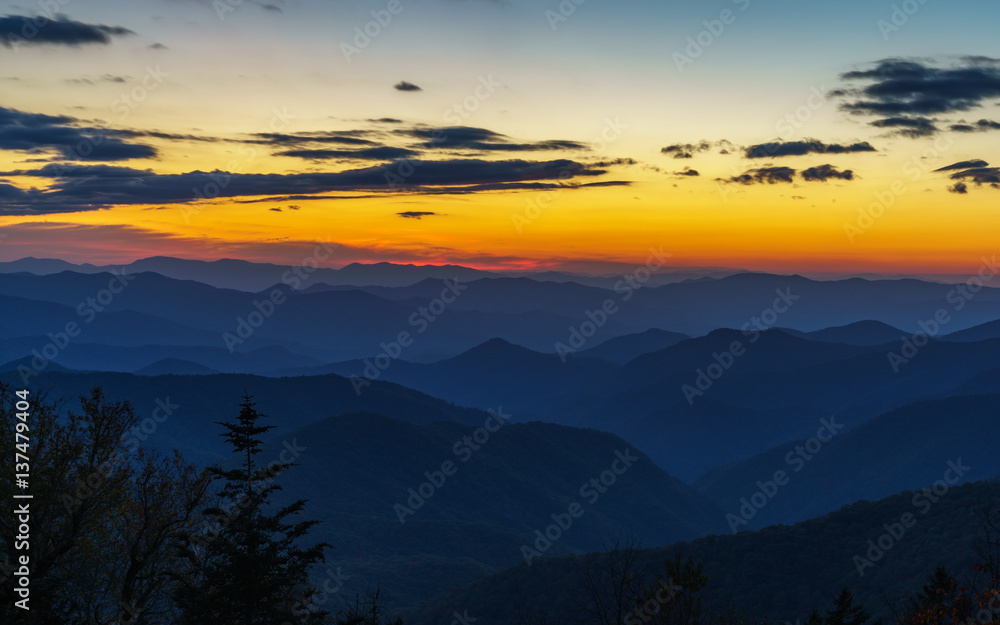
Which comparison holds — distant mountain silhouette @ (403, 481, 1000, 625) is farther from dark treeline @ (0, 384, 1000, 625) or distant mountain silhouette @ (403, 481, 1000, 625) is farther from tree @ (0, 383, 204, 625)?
dark treeline @ (0, 384, 1000, 625)

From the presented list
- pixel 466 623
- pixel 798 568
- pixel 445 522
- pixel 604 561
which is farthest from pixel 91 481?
pixel 445 522

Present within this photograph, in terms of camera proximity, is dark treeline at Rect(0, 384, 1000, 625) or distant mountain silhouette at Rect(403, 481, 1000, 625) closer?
dark treeline at Rect(0, 384, 1000, 625)

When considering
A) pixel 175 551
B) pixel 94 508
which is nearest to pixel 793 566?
pixel 175 551

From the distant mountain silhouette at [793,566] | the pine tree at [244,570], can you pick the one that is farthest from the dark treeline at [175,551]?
the distant mountain silhouette at [793,566]

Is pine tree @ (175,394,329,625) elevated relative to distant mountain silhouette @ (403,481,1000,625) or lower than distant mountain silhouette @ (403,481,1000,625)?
elevated

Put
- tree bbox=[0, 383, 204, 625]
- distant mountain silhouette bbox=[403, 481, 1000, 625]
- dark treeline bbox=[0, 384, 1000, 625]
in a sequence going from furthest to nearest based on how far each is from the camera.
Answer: distant mountain silhouette bbox=[403, 481, 1000, 625] < tree bbox=[0, 383, 204, 625] < dark treeline bbox=[0, 384, 1000, 625]

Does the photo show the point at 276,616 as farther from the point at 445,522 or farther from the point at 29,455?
the point at 445,522

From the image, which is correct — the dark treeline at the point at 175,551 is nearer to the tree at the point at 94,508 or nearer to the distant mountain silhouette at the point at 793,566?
the tree at the point at 94,508

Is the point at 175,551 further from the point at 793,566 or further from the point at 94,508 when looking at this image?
the point at 793,566

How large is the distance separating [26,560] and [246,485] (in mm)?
7314

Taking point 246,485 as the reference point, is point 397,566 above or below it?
below

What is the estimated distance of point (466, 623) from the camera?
101m

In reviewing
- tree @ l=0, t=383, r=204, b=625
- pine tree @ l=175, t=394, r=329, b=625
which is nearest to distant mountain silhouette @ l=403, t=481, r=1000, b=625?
tree @ l=0, t=383, r=204, b=625

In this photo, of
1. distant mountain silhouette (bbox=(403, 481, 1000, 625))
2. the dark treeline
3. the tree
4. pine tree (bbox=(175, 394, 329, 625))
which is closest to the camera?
the dark treeline
